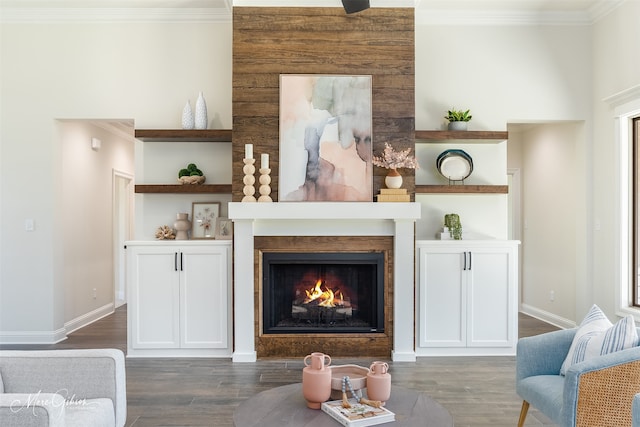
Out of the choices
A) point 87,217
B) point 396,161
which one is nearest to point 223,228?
point 396,161

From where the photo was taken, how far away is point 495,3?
4.70m

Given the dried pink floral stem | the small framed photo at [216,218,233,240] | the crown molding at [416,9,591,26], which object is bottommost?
the small framed photo at [216,218,233,240]

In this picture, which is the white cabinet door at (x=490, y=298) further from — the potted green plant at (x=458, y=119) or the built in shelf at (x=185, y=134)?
the built in shelf at (x=185, y=134)

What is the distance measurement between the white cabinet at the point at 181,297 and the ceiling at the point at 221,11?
2.20 metres

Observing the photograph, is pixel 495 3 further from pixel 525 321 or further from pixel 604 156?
pixel 525 321

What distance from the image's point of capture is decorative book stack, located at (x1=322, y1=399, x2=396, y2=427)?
A: 1899 mm

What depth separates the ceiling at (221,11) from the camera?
15.4ft

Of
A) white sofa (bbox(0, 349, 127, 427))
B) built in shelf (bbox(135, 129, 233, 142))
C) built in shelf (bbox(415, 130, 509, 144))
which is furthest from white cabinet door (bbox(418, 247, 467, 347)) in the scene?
white sofa (bbox(0, 349, 127, 427))

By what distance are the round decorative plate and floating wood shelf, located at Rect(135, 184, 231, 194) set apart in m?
2.00

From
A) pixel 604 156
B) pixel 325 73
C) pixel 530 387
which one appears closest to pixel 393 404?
pixel 530 387

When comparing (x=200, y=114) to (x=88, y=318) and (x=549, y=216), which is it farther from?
(x=549, y=216)

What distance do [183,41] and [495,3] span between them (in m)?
2.96

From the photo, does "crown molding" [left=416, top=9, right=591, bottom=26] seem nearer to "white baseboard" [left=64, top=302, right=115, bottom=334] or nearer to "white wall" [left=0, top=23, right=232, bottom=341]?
"white wall" [left=0, top=23, right=232, bottom=341]

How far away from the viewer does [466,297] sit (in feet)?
14.5
